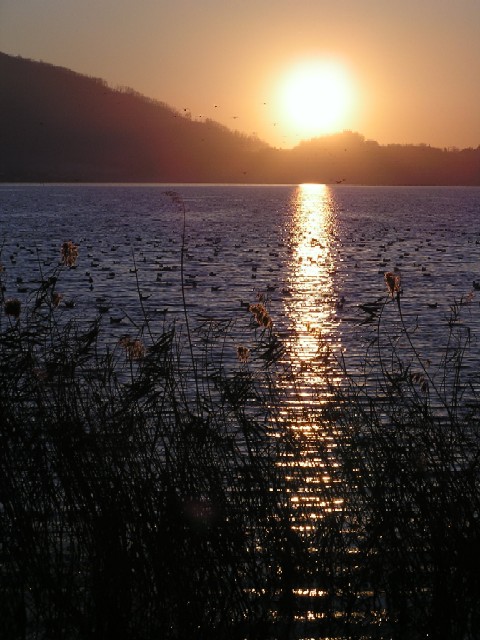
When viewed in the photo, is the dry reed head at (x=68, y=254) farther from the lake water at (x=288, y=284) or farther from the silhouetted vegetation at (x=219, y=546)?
the silhouetted vegetation at (x=219, y=546)

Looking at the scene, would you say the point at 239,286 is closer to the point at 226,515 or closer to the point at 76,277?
the point at 76,277

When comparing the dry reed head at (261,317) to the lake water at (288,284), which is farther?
the lake water at (288,284)

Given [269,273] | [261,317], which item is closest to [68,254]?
[261,317]

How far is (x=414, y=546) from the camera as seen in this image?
7094 millimetres

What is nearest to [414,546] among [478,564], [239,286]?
[478,564]

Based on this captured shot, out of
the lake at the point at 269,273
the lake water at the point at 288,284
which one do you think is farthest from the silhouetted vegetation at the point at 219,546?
the lake at the point at 269,273

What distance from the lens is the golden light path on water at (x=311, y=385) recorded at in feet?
25.8

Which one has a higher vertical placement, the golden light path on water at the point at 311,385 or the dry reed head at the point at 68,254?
the dry reed head at the point at 68,254

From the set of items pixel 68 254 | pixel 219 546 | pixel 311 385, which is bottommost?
pixel 311 385

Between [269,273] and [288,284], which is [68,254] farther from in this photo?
[269,273]

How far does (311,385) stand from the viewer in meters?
13.5

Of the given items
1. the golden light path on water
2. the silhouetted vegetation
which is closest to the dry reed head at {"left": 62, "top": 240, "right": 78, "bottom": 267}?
the silhouetted vegetation

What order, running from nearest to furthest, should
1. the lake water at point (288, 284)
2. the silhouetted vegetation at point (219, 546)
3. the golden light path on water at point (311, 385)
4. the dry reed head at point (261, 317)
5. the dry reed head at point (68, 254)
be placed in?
the silhouetted vegetation at point (219, 546) → the golden light path on water at point (311, 385) → the dry reed head at point (68, 254) → the dry reed head at point (261, 317) → the lake water at point (288, 284)

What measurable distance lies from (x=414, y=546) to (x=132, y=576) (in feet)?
6.53
